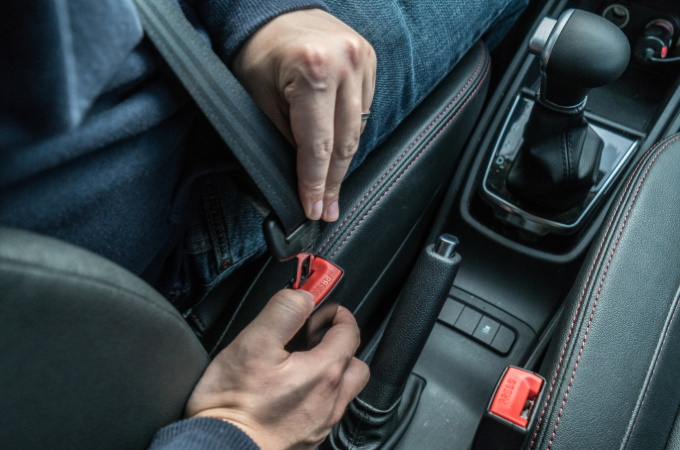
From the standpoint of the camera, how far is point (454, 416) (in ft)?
2.84

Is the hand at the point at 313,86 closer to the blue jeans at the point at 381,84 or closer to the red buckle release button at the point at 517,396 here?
the blue jeans at the point at 381,84

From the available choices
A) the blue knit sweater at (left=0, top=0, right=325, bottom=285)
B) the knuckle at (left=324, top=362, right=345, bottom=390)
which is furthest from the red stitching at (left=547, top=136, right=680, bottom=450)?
the blue knit sweater at (left=0, top=0, right=325, bottom=285)

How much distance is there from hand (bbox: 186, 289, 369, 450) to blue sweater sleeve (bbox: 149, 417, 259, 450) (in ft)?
0.10

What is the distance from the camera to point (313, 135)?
0.56m

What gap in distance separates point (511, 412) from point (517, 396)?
0.07 ft

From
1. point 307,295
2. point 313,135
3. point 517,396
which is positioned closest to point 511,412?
point 517,396

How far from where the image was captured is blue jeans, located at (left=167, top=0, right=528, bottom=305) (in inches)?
26.9

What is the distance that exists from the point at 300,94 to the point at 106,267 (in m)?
0.24

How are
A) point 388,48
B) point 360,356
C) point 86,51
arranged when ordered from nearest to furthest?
point 86,51
point 388,48
point 360,356

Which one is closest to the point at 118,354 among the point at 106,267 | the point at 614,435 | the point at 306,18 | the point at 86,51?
the point at 106,267

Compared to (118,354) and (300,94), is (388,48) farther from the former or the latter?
(118,354)

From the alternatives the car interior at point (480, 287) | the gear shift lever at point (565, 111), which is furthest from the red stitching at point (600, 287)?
the gear shift lever at point (565, 111)

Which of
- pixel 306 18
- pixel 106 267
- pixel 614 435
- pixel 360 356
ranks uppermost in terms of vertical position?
pixel 306 18

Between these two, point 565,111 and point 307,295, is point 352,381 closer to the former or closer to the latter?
point 307,295
